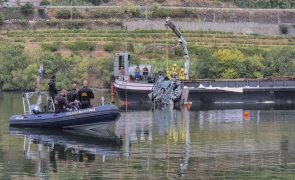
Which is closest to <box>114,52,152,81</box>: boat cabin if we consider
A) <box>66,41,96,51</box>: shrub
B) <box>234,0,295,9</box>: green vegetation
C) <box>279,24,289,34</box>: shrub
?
<box>66,41,96,51</box>: shrub

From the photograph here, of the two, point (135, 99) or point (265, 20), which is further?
point (265, 20)

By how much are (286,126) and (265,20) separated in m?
80.3

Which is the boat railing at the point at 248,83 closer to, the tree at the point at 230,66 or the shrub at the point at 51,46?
the tree at the point at 230,66

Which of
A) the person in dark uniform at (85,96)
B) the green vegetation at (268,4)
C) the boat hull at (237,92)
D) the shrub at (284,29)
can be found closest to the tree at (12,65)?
the boat hull at (237,92)

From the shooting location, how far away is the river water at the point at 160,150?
1204 inches

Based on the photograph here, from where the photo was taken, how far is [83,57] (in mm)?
92688

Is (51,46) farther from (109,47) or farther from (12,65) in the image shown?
(12,65)

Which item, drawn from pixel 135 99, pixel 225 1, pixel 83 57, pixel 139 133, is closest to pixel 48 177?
pixel 139 133

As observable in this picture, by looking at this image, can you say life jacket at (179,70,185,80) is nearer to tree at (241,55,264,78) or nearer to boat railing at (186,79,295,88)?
boat railing at (186,79,295,88)

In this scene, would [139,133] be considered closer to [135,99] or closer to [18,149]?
[18,149]

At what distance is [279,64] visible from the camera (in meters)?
80.4

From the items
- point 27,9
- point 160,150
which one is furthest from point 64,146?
point 27,9

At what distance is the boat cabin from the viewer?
6525 cm

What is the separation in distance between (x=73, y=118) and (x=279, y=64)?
40.2 metres
